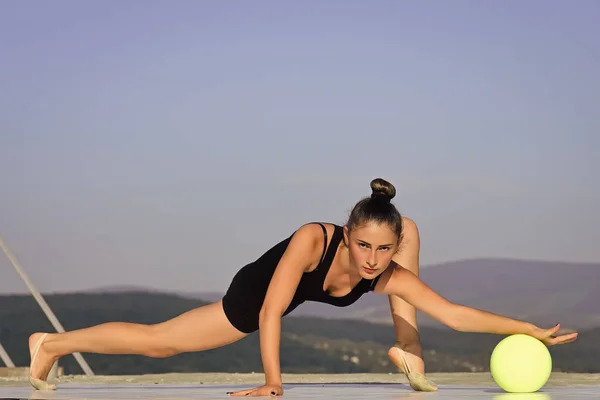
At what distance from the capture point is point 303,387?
218 inches

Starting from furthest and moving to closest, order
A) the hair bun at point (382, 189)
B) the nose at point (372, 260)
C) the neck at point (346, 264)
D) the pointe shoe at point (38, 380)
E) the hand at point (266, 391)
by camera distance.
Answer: the pointe shoe at point (38, 380) < the neck at point (346, 264) < the hair bun at point (382, 189) < the nose at point (372, 260) < the hand at point (266, 391)

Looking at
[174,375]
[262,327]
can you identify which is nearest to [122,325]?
[262,327]

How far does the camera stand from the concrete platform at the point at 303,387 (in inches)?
171

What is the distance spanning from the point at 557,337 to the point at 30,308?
14.8m

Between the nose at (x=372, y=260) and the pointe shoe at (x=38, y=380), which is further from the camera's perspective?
the pointe shoe at (x=38, y=380)

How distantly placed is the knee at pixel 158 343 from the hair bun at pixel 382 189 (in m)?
1.22

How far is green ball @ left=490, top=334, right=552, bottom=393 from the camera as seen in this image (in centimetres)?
449

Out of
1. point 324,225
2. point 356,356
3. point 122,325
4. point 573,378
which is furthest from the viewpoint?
point 356,356

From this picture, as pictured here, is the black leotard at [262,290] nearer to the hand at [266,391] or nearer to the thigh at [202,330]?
the thigh at [202,330]

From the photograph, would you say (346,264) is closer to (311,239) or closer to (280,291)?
(311,239)

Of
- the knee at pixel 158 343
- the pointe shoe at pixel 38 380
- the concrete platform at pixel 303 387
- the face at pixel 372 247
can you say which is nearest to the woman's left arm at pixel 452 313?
the concrete platform at pixel 303 387

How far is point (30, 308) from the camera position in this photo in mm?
18125

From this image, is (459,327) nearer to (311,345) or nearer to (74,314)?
(311,345)

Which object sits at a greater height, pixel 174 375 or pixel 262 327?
pixel 262 327
